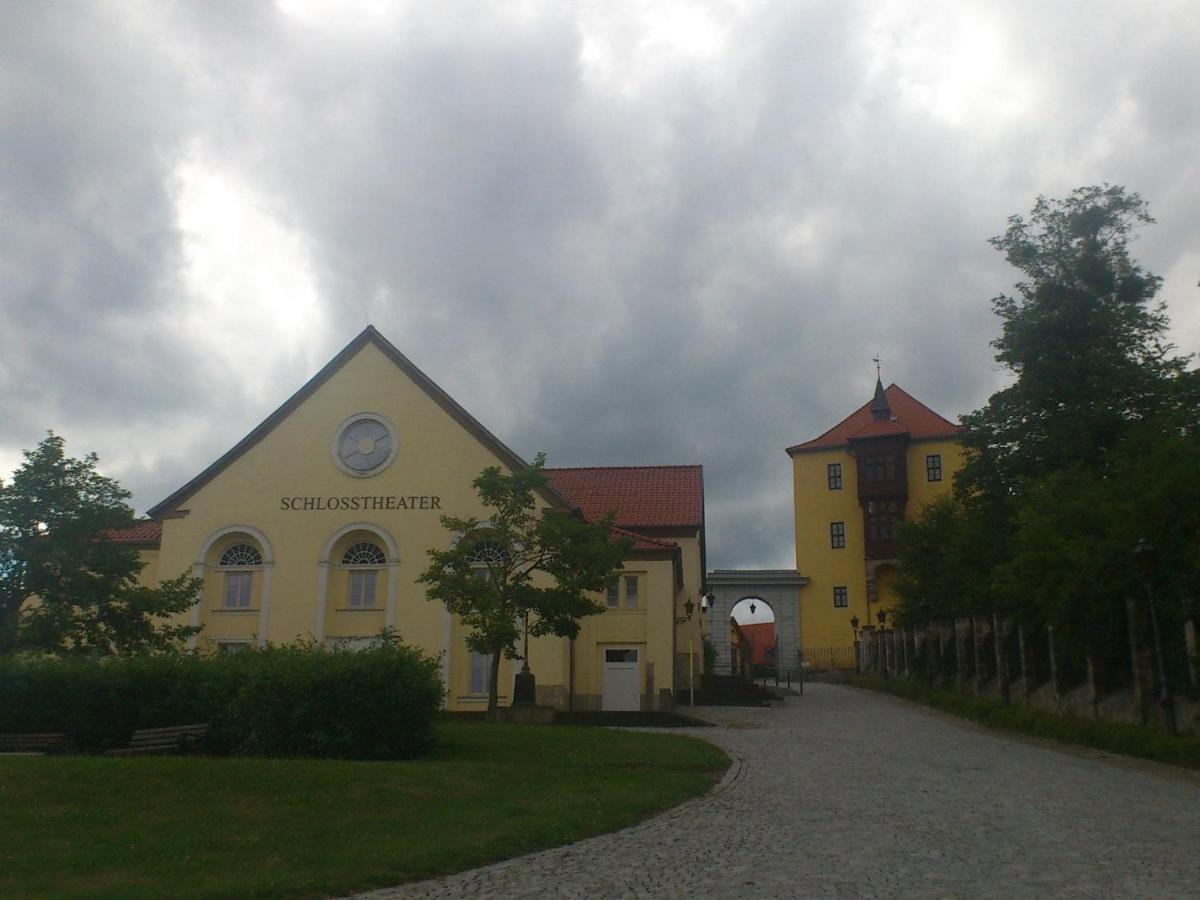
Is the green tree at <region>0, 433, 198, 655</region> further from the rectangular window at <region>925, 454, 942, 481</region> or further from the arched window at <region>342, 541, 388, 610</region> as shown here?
the rectangular window at <region>925, 454, 942, 481</region>

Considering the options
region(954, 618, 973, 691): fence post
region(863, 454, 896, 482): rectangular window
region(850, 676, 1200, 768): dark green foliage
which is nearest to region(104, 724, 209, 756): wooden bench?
region(850, 676, 1200, 768): dark green foliage

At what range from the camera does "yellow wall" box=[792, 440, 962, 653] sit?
228 feet

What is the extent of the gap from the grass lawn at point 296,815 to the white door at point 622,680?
16903 mm

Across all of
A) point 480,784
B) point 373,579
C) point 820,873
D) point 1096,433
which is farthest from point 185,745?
point 1096,433

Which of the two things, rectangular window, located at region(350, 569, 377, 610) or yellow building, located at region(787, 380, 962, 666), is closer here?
rectangular window, located at region(350, 569, 377, 610)

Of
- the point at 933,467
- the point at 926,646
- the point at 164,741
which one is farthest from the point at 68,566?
the point at 933,467

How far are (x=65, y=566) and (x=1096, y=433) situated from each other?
1180 inches

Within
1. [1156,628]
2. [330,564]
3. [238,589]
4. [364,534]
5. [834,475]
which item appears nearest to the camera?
[1156,628]

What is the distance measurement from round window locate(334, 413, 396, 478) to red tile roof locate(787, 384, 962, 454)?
42590mm

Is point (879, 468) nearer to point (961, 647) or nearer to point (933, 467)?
point (933, 467)

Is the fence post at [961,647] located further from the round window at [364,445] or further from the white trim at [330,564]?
the round window at [364,445]

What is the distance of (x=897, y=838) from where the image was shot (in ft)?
37.0

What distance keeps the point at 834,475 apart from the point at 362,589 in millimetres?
44800

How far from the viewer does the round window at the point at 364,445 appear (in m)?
36.5
